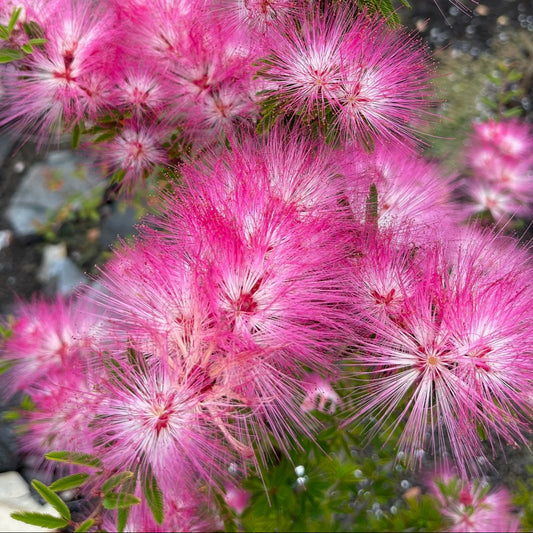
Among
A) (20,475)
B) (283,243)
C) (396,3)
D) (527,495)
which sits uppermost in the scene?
(396,3)

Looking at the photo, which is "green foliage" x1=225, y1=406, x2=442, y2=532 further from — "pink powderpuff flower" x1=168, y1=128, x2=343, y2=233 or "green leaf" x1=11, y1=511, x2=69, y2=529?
"pink powderpuff flower" x1=168, y1=128, x2=343, y2=233

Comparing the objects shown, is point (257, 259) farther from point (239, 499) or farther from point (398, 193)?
point (239, 499)

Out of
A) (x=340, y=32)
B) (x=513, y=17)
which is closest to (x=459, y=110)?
(x=513, y=17)

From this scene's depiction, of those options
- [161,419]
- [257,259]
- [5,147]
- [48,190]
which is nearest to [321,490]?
[161,419]

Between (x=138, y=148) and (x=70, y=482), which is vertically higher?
(x=138, y=148)

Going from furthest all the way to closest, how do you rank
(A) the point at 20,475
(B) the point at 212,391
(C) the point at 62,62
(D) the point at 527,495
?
(A) the point at 20,475 < (D) the point at 527,495 < (C) the point at 62,62 < (B) the point at 212,391

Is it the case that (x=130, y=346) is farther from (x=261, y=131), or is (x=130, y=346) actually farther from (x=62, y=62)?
(x=62, y=62)

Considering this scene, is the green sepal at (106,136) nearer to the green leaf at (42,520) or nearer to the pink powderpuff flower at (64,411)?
the pink powderpuff flower at (64,411)

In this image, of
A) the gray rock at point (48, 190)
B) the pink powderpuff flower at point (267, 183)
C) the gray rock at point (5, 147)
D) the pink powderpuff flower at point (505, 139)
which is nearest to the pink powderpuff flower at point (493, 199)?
the pink powderpuff flower at point (505, 139)
